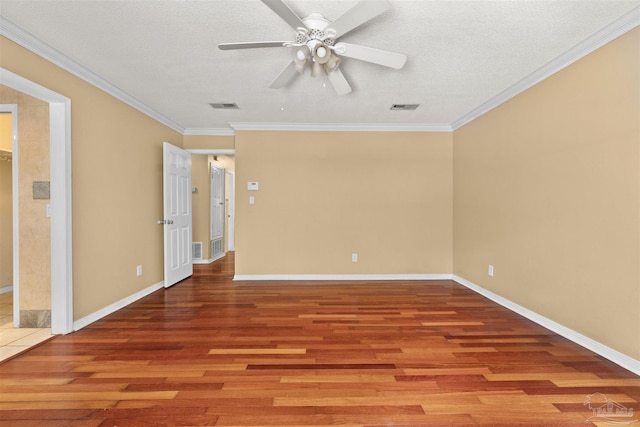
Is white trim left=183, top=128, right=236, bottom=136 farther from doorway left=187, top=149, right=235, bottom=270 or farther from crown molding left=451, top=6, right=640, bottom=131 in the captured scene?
crown molding left=451, top=6, right=640, bottom=131

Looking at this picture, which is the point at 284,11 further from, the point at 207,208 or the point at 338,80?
the point at 207,208

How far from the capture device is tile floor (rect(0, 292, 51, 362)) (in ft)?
7.61

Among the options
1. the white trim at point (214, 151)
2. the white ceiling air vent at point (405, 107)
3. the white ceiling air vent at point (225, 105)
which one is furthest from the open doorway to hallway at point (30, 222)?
the white ceiling air vent at point (405, 107)

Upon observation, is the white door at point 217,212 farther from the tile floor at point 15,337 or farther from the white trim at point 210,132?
the tile floor at point 15,337

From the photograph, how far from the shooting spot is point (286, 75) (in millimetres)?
2492

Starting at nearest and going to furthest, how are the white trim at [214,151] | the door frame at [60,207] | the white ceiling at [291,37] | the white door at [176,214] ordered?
the white ceiling at [291,37]
the door frame at [60,207]
the white door at [176,214]
the white trim at [214,151]

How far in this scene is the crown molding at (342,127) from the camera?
4484mm

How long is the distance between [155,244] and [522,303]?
4.46 meters

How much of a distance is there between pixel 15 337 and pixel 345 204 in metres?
3.78

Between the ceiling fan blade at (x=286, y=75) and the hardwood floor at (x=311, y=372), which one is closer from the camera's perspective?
the hardwood floor at (x=311, y=372)

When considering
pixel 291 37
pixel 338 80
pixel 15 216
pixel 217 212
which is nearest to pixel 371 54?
pixel 338 80

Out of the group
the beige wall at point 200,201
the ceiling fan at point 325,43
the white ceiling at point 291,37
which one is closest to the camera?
the ceiling fan at point 325,43

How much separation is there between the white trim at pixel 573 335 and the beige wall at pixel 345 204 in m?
1.26

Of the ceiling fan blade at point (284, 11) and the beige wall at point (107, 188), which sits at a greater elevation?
the ceiling fan blade at point (284, 11)
